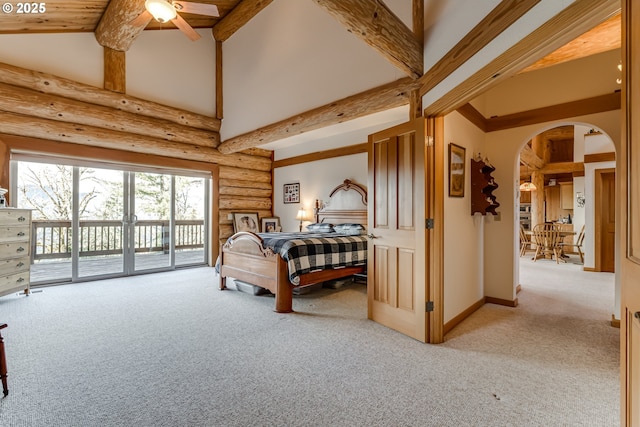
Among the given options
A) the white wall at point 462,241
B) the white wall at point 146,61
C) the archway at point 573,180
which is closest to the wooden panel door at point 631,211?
the white wall at point 462,241

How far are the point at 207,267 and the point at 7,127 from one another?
149 inches

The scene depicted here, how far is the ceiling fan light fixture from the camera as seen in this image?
9.65 feet

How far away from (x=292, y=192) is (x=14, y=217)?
464cm

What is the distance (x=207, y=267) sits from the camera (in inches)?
246

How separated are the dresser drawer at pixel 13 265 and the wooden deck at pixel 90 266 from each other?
2.87 feet

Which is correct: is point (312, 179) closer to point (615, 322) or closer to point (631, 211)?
point (615, 322)

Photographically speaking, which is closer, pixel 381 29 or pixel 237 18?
pixel 381 29

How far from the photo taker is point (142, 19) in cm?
388

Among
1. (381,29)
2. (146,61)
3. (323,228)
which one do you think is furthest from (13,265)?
(381,29)

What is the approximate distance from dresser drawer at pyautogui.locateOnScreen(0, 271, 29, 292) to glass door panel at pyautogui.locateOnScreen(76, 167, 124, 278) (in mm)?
1008

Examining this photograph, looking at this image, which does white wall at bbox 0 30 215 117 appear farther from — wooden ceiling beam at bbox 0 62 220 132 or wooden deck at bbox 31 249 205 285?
wooden deck at bbox 31 249 205 285

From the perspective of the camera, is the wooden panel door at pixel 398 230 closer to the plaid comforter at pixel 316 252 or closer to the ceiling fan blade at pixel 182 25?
the plaid comforter at pixel 316 252

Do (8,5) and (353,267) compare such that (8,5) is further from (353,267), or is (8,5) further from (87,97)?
(353,267)

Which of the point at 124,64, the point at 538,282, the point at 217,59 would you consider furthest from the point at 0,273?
the point at 538,282
